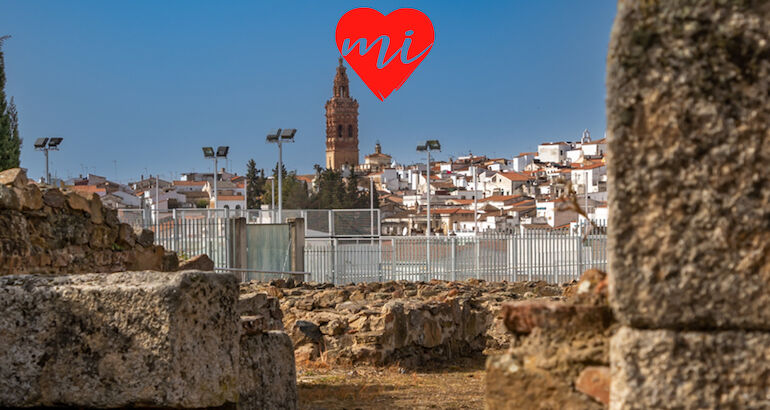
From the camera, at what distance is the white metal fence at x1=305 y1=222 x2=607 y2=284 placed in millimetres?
25984

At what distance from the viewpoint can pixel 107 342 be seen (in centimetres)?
437

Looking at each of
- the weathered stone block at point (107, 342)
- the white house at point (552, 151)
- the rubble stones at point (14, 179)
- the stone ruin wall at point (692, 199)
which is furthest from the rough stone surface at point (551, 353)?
the white house at point (552, 151)

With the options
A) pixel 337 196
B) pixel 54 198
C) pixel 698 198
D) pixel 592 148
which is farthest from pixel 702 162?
pixel 592 148

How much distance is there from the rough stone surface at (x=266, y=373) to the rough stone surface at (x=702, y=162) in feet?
11.8

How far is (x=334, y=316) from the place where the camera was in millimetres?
11875

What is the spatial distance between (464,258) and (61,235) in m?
17.6

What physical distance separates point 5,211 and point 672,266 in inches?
293

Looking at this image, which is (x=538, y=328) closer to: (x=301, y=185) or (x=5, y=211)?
(x=5, y=211)

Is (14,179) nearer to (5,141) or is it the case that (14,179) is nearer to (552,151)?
(5,141)

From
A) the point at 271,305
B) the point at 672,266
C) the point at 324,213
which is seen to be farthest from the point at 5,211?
the point at 324,213

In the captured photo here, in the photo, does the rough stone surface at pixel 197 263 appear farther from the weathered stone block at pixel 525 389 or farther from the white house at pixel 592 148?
the white house at pixel 592 148

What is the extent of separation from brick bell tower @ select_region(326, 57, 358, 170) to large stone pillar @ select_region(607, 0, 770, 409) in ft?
564

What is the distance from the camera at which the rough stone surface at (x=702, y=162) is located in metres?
2.42

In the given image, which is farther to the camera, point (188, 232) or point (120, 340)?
point (188, 232)
